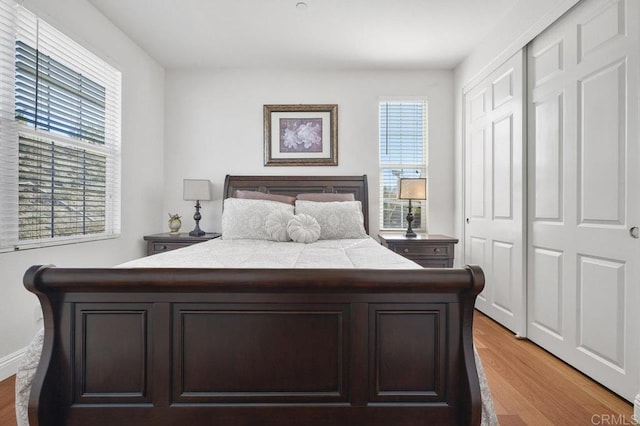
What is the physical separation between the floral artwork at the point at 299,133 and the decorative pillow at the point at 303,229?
1.29 m

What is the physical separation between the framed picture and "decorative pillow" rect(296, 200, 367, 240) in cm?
86

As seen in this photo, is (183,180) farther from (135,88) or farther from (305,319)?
(305,319)

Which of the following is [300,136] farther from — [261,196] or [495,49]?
[495,49]

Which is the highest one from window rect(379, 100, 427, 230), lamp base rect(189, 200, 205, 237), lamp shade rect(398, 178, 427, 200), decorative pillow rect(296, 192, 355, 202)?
window rect(379, 100, 427, 230)

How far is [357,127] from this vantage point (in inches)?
157

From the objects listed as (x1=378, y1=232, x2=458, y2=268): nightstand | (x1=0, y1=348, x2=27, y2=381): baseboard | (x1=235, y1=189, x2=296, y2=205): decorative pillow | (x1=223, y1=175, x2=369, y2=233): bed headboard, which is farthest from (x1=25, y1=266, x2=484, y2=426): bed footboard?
(x1=223, y1=175, x2=369, y2=233): bed headboard

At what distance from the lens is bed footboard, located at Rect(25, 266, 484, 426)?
4.21 feet

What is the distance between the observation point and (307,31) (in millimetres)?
3121

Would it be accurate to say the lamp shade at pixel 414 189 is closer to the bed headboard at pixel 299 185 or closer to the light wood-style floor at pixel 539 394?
the bed headboard at pixel 299 185

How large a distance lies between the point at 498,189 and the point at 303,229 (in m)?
1.78

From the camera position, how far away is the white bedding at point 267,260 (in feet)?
4.15

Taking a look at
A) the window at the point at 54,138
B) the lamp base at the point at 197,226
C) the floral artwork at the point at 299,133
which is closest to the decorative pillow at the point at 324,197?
the floral artwork at the point at 299,133

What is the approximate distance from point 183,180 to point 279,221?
1.63 meters

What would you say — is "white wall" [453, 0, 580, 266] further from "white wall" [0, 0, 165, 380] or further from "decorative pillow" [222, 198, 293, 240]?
"white wall" [0, 0, 165, 380]
